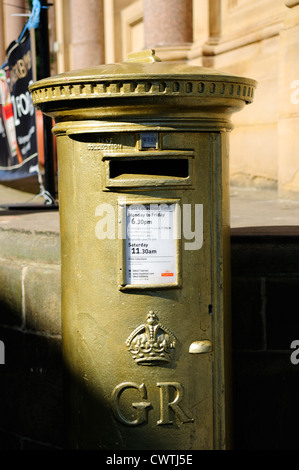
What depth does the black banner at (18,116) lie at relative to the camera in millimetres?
4977

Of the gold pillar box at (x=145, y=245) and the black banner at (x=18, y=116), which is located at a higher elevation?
the black banner at (x=18, y=116)

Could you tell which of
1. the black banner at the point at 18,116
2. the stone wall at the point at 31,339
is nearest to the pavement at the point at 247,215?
the stone wall at the point at 31,339

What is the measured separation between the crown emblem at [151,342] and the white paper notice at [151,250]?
0.12 m

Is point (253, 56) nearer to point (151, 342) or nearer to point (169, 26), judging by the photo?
point (169, 26)

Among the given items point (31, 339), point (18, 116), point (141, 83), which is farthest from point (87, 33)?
point (141, 83)

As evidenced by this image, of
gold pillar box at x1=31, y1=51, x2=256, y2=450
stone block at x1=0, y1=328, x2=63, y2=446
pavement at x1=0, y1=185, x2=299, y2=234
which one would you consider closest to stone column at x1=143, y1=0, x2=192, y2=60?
pavement at x1=0, y1=185, x2=299, y2=234

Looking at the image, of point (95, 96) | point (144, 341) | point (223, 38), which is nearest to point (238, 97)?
point (95, 96)

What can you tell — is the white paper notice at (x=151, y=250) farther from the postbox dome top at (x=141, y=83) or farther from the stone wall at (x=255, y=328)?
the stone wall at (x=255, y=328)

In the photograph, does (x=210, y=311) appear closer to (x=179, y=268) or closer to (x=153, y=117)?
(x=179, y=268)

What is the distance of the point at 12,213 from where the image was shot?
4.45 meters

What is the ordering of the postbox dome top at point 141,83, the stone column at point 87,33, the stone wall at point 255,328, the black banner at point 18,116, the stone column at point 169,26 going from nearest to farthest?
the postbox dome top at point 141,83
the stone wall at point 255,328
the black banner at point 18,116
the stone column at point 169,26
the stone column at point 87,33

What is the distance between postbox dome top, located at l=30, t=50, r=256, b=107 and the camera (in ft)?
6.73

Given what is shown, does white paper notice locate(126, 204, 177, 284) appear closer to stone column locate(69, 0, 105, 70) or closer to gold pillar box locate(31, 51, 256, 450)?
gold pillar box locate(31, 51, 256, 450)

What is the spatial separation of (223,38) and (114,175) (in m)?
4.60
